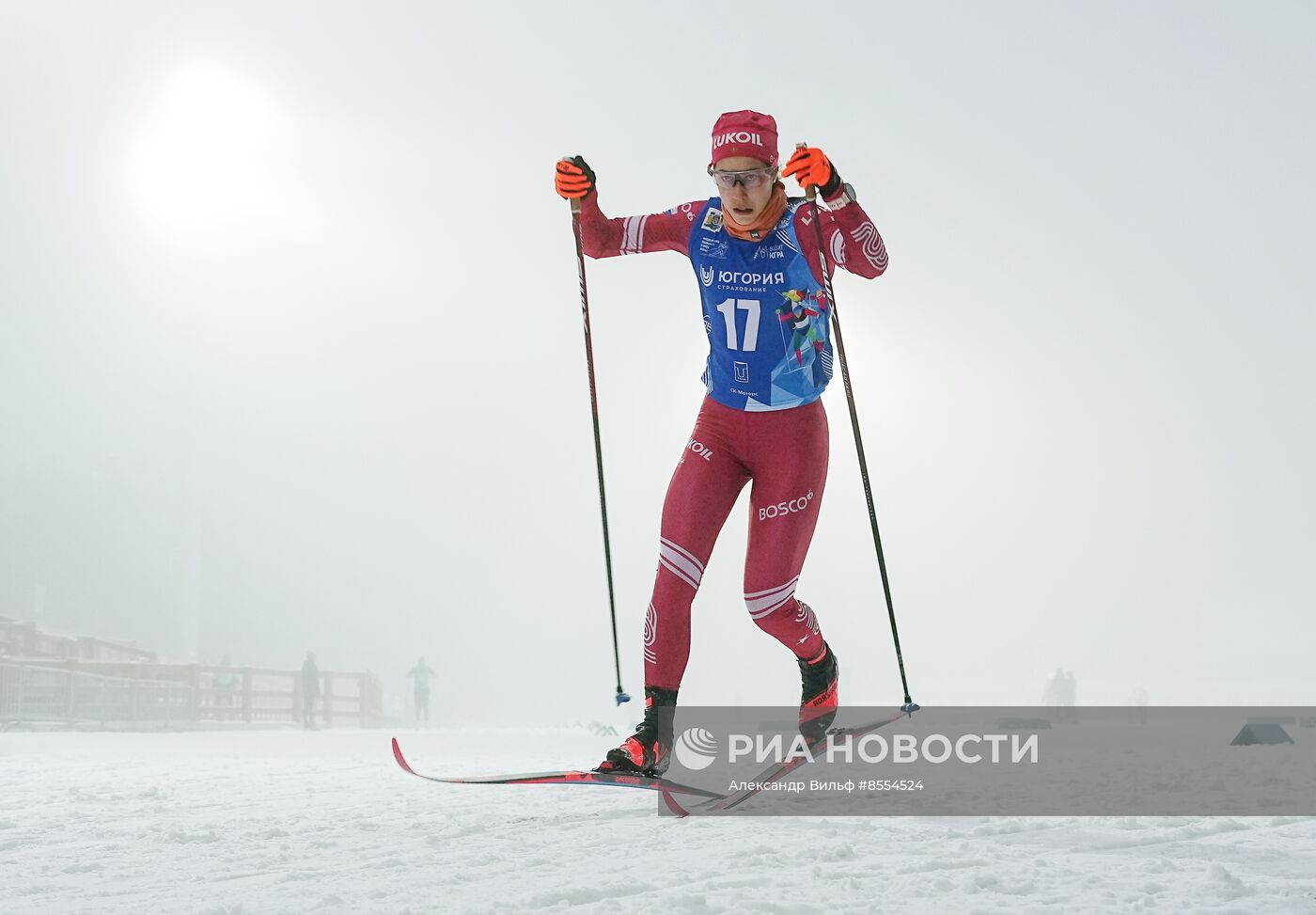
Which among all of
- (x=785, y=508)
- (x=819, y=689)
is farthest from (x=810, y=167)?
(x=819, y=689)

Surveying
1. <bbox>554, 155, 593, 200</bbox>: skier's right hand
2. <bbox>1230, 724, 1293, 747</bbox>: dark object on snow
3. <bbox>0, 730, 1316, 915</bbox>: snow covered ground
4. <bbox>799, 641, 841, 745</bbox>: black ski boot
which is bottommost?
<bbox>1230, 724, 1293, 747</bbox>: dark object on snow

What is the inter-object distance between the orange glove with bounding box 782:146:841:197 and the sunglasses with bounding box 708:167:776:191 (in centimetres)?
17

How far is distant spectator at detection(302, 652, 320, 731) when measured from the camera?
746 inches

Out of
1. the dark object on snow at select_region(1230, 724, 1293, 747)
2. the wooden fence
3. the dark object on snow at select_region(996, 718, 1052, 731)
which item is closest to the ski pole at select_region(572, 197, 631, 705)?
the dark object on snow at select_region(996, 718, 1052, 731)

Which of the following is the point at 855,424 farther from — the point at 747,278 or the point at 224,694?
the point at 224,694

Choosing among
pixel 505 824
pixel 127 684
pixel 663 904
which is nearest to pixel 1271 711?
pixel 505 824

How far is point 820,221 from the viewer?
410 centimetres

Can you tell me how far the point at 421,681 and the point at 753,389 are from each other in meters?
18.7

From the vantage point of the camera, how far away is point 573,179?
446 centimetres

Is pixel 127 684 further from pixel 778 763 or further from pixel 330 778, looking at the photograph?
pixel 778 763

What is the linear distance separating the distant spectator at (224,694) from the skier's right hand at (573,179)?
1698 centimetres

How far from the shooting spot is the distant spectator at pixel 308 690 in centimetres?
1895

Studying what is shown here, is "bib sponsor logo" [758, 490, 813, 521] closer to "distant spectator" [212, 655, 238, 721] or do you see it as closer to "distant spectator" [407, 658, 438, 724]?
"distant spectator" [212, 655, 238, 721]

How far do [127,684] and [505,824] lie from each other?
51.3 ft
